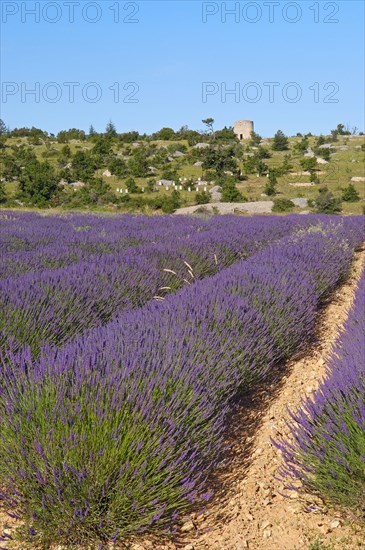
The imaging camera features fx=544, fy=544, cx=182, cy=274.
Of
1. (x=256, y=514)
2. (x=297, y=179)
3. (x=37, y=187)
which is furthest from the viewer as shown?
(x=297, y=179)

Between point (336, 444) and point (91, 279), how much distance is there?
2.78 meters

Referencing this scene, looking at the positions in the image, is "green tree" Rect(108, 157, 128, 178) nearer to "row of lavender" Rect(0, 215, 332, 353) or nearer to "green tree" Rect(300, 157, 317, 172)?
"green tree" Rect(300, 157, 317, 172)

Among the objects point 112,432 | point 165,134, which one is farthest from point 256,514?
point 165,134

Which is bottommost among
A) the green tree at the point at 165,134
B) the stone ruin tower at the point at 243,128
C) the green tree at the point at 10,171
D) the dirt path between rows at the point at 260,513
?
the dirt path between rows at the point at 260,513

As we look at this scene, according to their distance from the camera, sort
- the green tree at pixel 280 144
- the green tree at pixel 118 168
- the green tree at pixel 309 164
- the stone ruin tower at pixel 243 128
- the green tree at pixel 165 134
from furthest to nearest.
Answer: the stone ruin tower at pixel 243 128 → the green tree at pixel 165 134 → the green tree at pixel 280 144 → the green tree at pixel 118 168 → the green tree at pixel 309 164

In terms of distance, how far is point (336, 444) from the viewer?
6.89 ft

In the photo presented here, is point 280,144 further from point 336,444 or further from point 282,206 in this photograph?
point 336,444

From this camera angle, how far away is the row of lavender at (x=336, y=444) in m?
2.07

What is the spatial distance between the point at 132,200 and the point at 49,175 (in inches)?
322

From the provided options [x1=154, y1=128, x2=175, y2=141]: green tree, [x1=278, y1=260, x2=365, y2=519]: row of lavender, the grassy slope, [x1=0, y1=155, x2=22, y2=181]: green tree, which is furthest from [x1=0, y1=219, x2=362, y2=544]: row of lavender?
[x1=154, y1=128, x2=175, y2=141]: green tree

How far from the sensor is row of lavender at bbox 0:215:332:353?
11.0ft

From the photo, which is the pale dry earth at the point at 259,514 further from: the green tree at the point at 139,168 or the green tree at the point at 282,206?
the green tree at the point at 139,168

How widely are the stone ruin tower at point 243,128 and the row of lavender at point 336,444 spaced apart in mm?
78461

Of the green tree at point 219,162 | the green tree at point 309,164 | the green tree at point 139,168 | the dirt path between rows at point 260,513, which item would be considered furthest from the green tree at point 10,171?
the dirt path between rows at point 260,513
